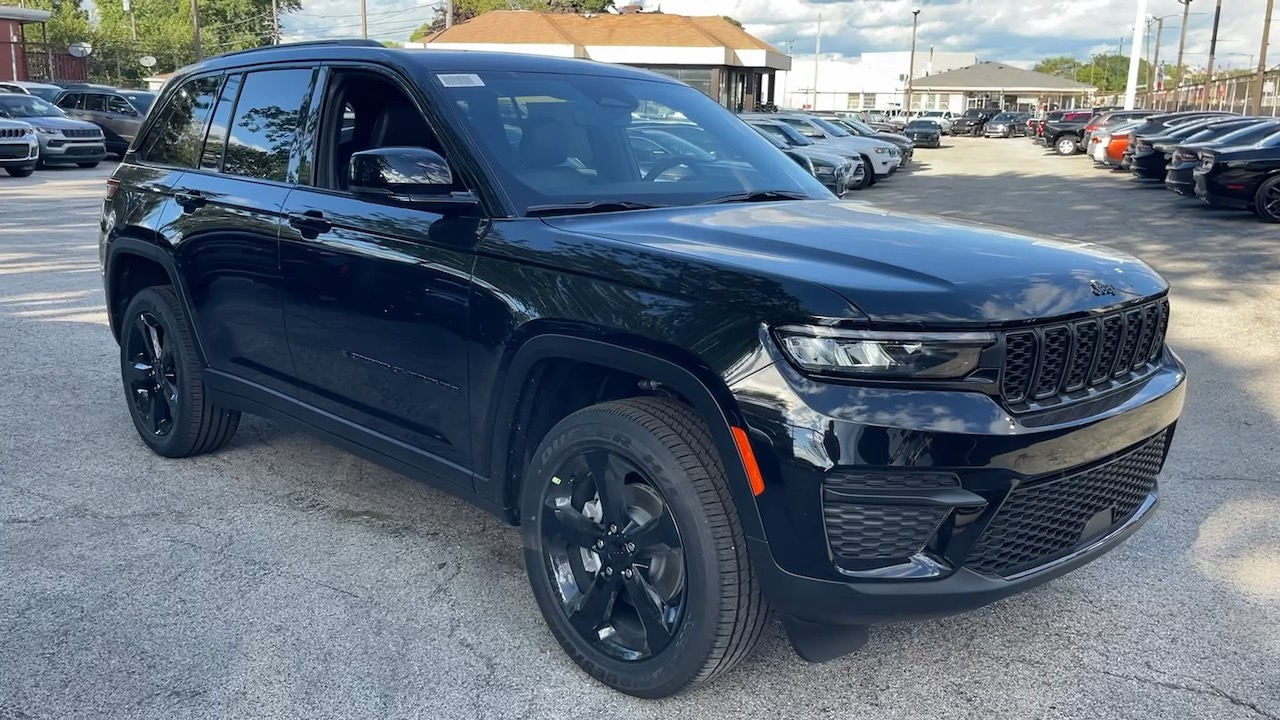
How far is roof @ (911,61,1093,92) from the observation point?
97875 mm

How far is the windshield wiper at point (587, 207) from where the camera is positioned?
3475 mm

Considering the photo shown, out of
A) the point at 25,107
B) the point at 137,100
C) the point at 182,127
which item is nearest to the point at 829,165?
the point at 182,127

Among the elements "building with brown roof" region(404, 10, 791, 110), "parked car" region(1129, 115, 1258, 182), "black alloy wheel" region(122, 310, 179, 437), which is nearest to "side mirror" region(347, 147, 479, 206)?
"black alloy wheel" region(122, 310, 179, 437)

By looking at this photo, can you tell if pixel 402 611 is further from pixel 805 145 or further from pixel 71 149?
pixel 71 149

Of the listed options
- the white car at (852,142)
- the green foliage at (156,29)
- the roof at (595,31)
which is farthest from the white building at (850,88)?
the white car at (852,142)

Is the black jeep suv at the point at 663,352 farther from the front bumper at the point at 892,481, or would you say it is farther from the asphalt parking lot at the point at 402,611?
the asphalt parking lot at the point at 402,611

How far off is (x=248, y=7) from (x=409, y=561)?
104 m

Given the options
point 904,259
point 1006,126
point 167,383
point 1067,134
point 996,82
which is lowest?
point 167,383

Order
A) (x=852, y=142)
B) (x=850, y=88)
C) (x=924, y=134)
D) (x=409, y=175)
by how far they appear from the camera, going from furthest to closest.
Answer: (x=850, y=88) < (x=924, y=134) < (x=852, y=142) < (x=409, y=175)

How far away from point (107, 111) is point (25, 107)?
3.86 metres

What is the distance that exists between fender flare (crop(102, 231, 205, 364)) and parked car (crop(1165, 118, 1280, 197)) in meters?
15.6

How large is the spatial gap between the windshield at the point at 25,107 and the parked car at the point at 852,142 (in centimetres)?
1508

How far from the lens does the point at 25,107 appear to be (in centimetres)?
2273

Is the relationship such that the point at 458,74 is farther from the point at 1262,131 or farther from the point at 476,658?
the point at 1262,131
